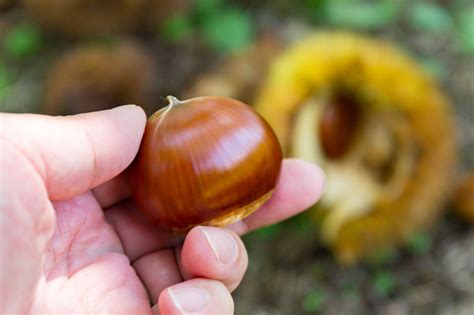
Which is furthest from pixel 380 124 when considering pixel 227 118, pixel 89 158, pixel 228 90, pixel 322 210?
pixel 89 158

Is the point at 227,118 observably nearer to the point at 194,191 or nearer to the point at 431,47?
the point at 194,191

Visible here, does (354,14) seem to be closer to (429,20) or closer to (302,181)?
(429,20)

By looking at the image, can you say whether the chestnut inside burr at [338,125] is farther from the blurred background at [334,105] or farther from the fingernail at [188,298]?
the fingernail at [188,298]

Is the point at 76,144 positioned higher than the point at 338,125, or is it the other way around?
the point at 76,144

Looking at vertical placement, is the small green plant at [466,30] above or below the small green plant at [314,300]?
above

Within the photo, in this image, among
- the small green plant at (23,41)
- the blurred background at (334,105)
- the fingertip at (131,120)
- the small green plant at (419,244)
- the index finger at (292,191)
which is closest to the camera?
the fingertip at (131,120)

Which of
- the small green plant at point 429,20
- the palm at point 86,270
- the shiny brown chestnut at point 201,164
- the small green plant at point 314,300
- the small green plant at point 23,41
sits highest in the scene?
the shiny brown chestnut at point 201,164

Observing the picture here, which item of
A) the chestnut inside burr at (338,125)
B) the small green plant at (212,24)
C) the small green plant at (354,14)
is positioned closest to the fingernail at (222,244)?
the chestnut inside burr at (338,125)

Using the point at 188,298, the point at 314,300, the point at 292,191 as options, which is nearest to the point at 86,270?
the point at 188,298
